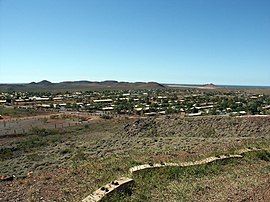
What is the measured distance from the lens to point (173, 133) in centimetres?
3562

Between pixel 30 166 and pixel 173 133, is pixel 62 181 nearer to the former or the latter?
pixel 30 166

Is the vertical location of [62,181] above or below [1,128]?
above

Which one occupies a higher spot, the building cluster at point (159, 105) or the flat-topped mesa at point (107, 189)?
the flat-topped mesa at point (107, 189)

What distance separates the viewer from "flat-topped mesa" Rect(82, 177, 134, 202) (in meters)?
8.66

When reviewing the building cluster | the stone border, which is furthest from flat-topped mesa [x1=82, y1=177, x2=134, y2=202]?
the building cluster

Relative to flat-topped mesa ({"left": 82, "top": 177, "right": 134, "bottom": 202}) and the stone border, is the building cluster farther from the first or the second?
flat-topped mesa ({"left": 82, "top": 177, "right": 134, "bottom": 202})

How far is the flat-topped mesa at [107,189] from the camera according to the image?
866 cm

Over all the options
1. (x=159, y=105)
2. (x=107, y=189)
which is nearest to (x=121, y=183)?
(x=107, y=189)

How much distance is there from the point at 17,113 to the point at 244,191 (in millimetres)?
59661

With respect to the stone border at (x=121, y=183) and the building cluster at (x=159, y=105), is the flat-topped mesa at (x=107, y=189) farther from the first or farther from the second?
the building cluster at (x=159, y=105)

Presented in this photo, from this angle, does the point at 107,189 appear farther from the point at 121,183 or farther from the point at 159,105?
the point at 159,105

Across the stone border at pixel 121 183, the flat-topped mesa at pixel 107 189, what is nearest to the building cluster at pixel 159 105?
the stone border at pixel 121 183

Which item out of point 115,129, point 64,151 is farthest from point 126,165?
point 115,129

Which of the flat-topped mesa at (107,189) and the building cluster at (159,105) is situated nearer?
the flat-topped mesa at (107,189)
